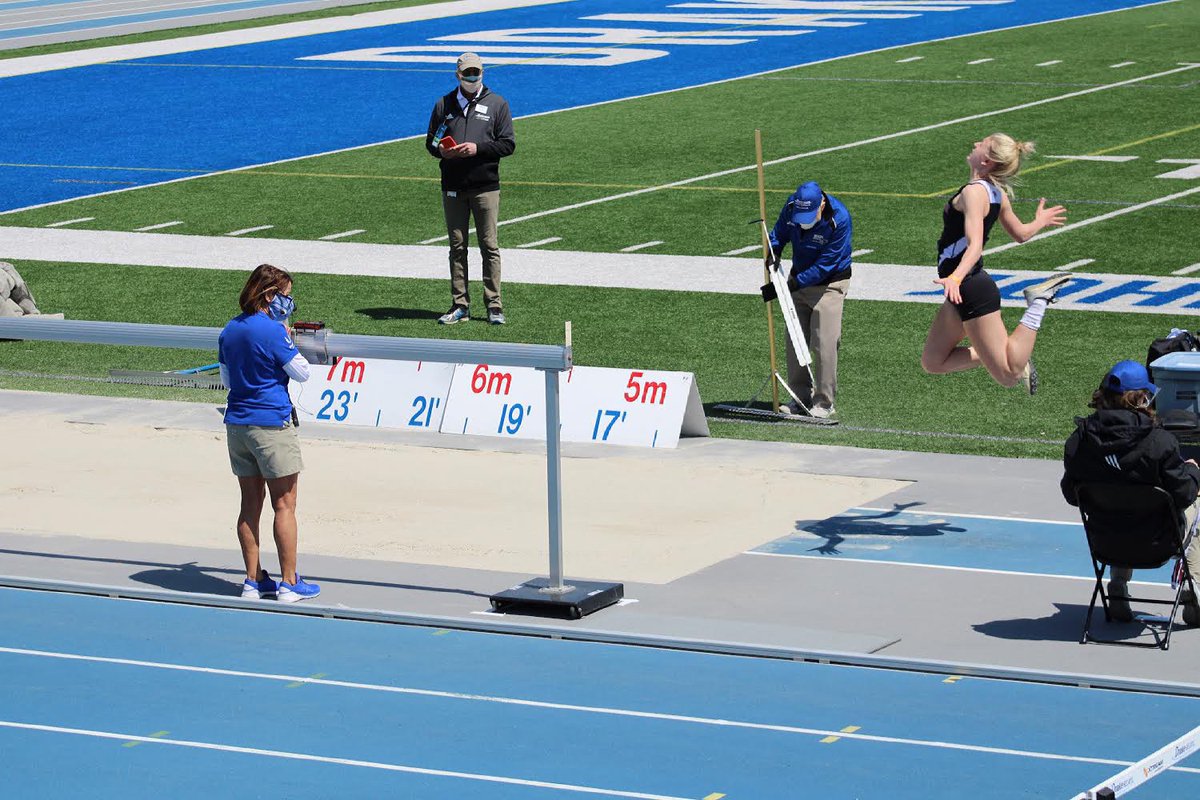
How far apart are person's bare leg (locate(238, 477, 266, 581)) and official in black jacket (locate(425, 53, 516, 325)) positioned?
25.1 feet

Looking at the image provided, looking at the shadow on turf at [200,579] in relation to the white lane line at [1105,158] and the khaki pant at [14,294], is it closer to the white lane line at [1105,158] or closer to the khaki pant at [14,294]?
the khaki pant at [14,294]

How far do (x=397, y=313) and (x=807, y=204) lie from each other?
19.1 feet

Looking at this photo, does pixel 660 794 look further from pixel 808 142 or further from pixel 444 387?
pixel 808 142

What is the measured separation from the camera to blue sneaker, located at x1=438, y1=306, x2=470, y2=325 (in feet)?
63.6

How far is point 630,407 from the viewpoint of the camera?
50.1 ft

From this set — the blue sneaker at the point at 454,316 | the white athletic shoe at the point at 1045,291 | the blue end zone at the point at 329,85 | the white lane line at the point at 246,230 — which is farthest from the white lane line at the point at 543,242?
the white athletic shoe at the point at 1045,291

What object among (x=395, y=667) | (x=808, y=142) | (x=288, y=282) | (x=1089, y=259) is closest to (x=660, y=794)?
(x=395, y=667)

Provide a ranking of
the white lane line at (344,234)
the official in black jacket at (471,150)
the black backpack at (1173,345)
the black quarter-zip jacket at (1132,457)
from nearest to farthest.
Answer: the black quarter-zip jacket at (1132,457), the black backpack at (1173,345), the official in black jacket at (471,150), the white lane line at (344,234)

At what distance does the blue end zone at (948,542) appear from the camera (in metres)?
11.9

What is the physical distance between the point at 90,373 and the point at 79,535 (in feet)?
17.2

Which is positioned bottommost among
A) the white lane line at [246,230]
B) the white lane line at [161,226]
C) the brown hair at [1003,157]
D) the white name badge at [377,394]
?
the white name badge at [377,394]

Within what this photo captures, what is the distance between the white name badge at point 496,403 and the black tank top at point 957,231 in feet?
14.1

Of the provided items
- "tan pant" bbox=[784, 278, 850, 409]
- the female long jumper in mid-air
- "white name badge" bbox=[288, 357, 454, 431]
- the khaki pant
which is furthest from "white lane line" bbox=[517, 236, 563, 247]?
the female long jumper in mid-air

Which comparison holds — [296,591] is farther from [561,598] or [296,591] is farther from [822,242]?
[822,242]
